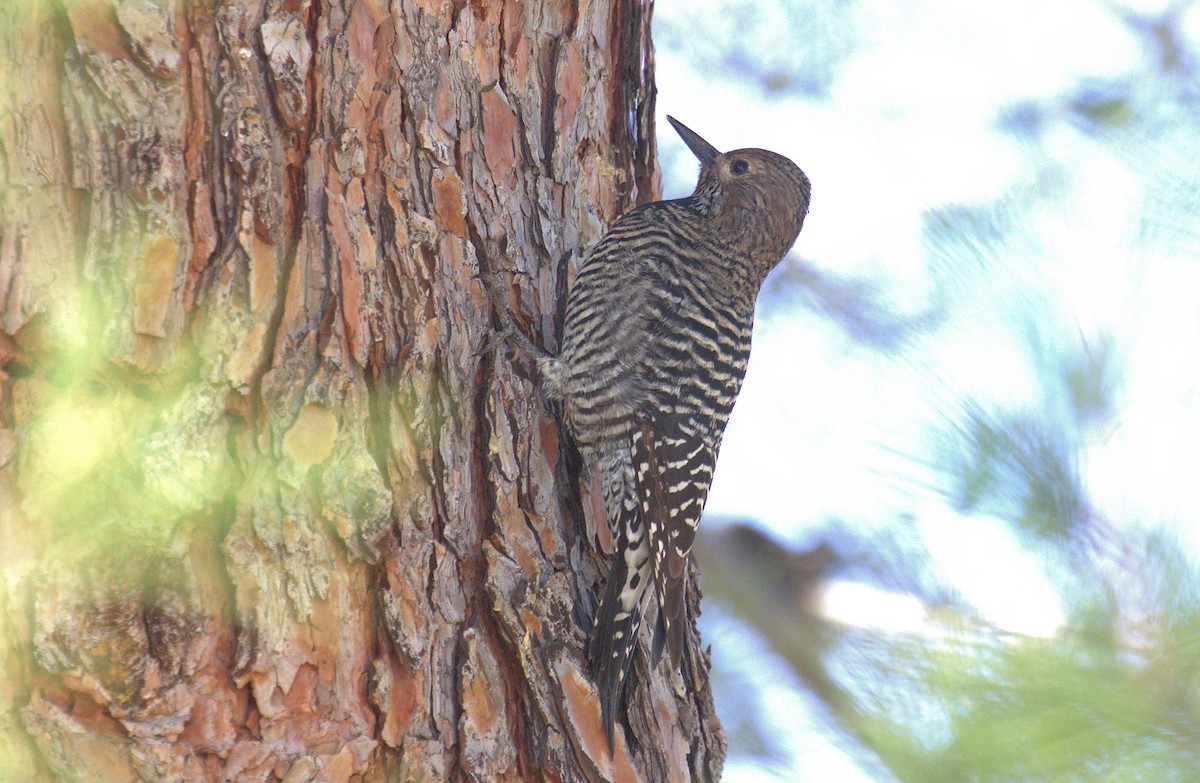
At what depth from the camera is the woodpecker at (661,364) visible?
302 centimetres

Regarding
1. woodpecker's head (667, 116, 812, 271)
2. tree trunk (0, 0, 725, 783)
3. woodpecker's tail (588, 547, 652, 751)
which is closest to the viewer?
tree trunk (0, 0, 725, 783)

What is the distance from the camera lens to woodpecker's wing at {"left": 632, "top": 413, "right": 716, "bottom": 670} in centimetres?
303

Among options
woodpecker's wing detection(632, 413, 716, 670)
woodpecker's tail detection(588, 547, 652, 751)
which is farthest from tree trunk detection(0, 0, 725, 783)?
woodpecker's wing detection(632, 413, 716, 670)

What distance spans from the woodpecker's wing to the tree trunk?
0.24 meters

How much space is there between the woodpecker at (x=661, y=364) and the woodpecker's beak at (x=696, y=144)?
14cm

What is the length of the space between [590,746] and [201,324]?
1.21m

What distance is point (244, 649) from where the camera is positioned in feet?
6.81

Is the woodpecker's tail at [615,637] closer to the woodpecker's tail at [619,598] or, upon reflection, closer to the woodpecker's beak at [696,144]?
the woodpecker's tail at [619,598]

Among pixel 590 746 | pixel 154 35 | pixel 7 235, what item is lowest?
pixel 590 746

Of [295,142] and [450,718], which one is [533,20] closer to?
[295,142]

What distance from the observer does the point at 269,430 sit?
2186mm

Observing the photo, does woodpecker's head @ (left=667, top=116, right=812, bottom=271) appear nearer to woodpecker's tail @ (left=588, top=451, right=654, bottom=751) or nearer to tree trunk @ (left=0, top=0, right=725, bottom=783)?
woodpecker's tail @ (left=588, top=451, right=654, bottom=751)

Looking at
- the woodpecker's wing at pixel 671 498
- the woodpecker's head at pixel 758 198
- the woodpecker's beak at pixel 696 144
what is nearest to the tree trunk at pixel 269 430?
the woodpecker's wing at pixel 671 498

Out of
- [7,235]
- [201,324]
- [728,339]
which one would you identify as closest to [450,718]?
[201,324]
